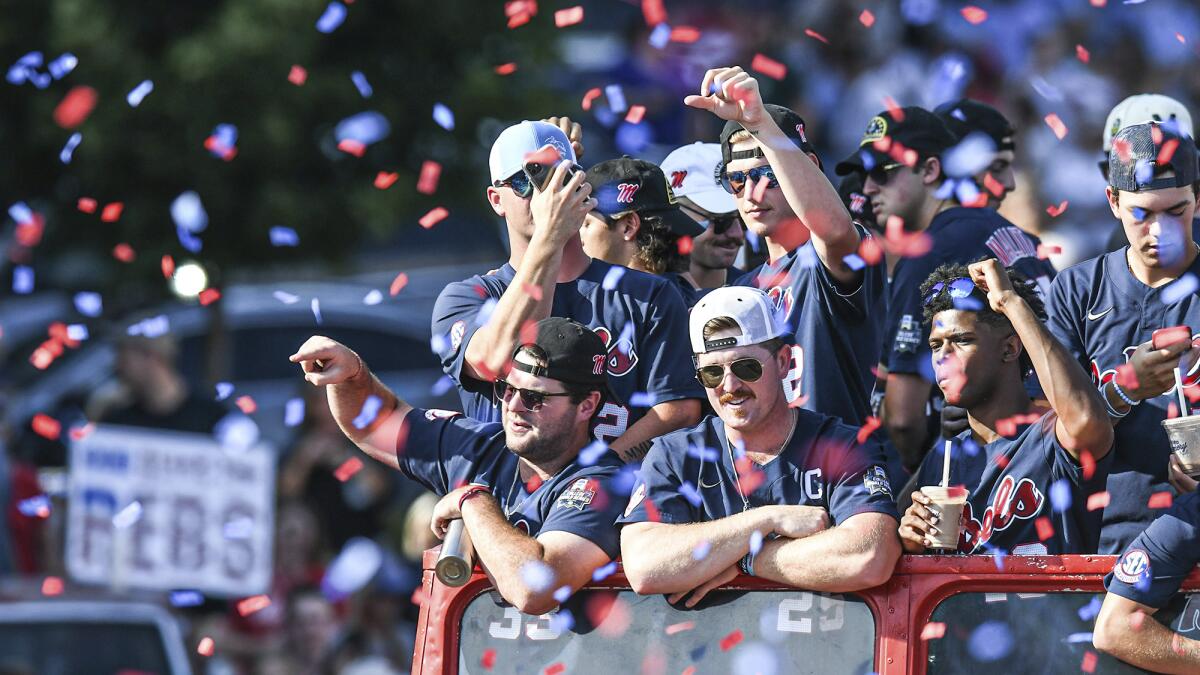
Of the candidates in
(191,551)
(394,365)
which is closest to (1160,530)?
(191,551)

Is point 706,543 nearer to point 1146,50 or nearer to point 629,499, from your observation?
point 629,499

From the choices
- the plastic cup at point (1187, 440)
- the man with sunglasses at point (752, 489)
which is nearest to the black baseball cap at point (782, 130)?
the man with sunglasses at point (752, 489)

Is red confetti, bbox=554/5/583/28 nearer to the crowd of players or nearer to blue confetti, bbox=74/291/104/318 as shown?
blue confetti, bbox=74/291/104/318

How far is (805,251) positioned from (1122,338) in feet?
3.49

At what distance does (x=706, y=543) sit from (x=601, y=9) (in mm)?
12409

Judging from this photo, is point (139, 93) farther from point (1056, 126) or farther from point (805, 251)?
point (805, 251)

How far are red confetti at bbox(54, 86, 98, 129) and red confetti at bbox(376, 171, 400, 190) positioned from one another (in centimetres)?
188

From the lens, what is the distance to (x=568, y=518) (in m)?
6.32

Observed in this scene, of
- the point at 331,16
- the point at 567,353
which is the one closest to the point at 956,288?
the point at 567,353

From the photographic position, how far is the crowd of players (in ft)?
19.4

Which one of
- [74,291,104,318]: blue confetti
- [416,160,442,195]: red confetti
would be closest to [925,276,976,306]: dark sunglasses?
[416,160,442,195]: red confetti

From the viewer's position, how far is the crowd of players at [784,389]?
5.91 metres

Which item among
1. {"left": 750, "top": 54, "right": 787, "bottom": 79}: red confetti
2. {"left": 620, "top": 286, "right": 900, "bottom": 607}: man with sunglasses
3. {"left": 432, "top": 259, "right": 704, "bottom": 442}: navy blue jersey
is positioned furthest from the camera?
{"left": 750, "top": 54, "right": 787, "bottom": 79}: red confetti

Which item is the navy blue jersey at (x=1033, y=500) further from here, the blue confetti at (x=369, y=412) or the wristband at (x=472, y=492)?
the blue confetti at (x=369, y=412)
